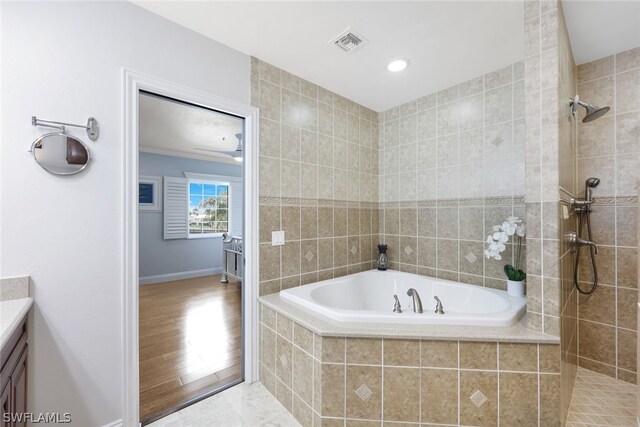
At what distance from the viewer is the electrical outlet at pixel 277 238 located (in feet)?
7.05

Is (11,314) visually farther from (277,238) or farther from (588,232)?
(588,232)

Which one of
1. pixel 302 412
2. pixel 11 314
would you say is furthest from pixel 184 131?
pixel 302 412

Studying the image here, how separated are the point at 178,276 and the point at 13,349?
4.50 metres

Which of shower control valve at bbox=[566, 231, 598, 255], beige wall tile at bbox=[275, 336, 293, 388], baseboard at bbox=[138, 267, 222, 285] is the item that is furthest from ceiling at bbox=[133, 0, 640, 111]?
baseboard at bbox=[138, 267, 222, 285]

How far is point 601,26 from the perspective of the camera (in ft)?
5.63

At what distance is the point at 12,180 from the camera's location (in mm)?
1235

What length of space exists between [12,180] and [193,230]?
4.49 metres

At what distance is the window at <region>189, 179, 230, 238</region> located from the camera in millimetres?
5586

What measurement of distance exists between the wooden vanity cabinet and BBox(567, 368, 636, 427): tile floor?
8.51 ft

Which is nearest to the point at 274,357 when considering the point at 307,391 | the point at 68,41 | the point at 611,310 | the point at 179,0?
the point at 307,391

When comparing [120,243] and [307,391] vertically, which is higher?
[120,243]

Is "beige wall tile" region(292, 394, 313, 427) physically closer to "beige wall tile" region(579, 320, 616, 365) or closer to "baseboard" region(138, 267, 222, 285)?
"beige wall tile" region(579, 320, 616, 365)

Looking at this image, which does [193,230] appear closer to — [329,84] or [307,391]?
[329,84]

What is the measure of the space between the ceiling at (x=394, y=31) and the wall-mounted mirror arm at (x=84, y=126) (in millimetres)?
745
